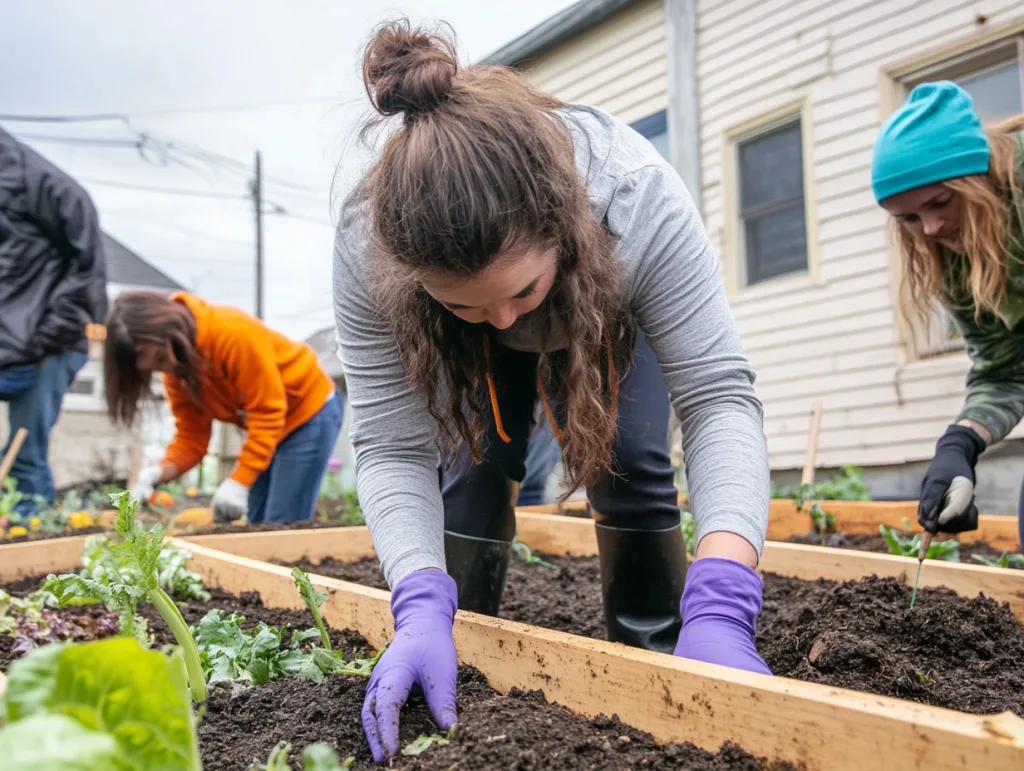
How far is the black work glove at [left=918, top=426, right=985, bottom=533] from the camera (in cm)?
220

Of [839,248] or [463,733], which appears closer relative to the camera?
[463,733]

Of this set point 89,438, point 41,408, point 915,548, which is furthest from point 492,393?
point 89,438

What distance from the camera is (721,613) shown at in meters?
1.43

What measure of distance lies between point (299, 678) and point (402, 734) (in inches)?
15.7

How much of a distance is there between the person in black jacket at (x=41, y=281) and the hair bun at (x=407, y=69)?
3.70 m

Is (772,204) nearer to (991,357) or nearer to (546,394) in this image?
(991,357)

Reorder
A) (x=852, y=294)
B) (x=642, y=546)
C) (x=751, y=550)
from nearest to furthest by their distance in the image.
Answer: (x=751, y=550) < (x=642, y=546) < (x=852, y=294)

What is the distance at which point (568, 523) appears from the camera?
3.71 meters

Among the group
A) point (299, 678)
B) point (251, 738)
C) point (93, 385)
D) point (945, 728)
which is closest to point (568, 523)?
point (299, 678)

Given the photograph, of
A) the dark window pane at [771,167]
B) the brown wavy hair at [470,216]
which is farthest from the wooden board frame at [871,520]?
the dark window pane at [771,167]

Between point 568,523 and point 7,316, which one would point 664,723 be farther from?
point 7,316

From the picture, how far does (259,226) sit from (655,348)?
18.0 metres

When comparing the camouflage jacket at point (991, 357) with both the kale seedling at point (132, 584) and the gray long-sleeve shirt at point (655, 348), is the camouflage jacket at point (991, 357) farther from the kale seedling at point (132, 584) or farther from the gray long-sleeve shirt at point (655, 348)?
the kale seedling at point (132, 584)

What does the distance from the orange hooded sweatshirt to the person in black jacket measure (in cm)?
84
